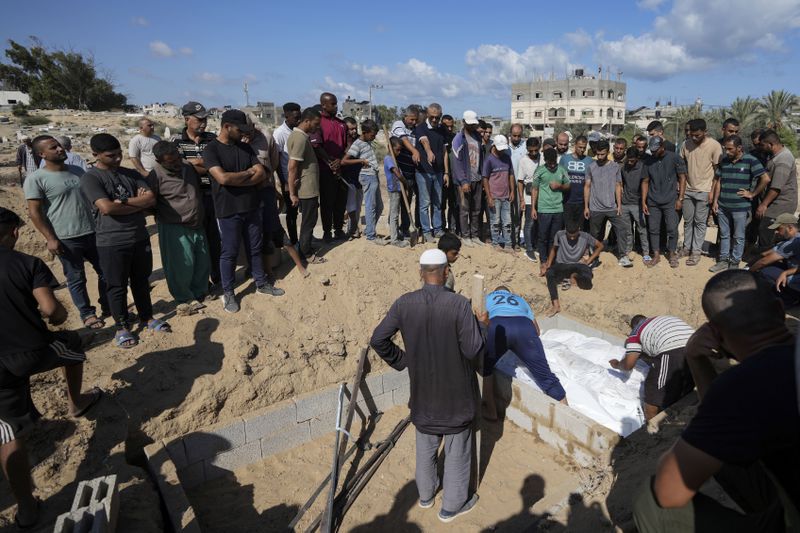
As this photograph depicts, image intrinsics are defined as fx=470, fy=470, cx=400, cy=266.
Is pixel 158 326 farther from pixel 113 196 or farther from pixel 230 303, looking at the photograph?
pixel 113 196

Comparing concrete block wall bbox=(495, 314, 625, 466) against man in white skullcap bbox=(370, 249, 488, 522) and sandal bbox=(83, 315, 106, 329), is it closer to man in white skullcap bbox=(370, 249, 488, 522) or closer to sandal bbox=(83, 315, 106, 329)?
man in white skullcap bbox=(370, 249, 488, 522)

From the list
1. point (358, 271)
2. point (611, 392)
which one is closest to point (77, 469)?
point (358, 271)

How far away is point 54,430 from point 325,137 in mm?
4423

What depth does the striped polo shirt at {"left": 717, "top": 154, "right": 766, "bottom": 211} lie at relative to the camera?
6.62 metres

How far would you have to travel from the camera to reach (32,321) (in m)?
3.01

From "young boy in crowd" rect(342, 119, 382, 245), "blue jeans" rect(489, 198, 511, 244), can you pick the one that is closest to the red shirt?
"young boy in crowd" rect(342, 119, 382, 245)

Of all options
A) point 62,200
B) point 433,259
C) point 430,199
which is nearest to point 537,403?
point 433,259

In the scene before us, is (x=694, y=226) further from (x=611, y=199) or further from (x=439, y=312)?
(x=439, y=312)

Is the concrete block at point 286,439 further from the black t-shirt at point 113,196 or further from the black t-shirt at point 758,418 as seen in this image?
the black t-shirt at point 758,418

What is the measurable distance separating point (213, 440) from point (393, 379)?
1.98 metres

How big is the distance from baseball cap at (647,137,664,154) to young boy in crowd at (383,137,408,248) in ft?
12.3

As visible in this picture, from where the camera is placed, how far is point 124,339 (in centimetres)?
457

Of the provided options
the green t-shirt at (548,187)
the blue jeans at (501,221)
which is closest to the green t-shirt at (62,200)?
the blue jeans at (501,221)

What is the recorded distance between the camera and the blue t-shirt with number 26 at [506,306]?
482cm
